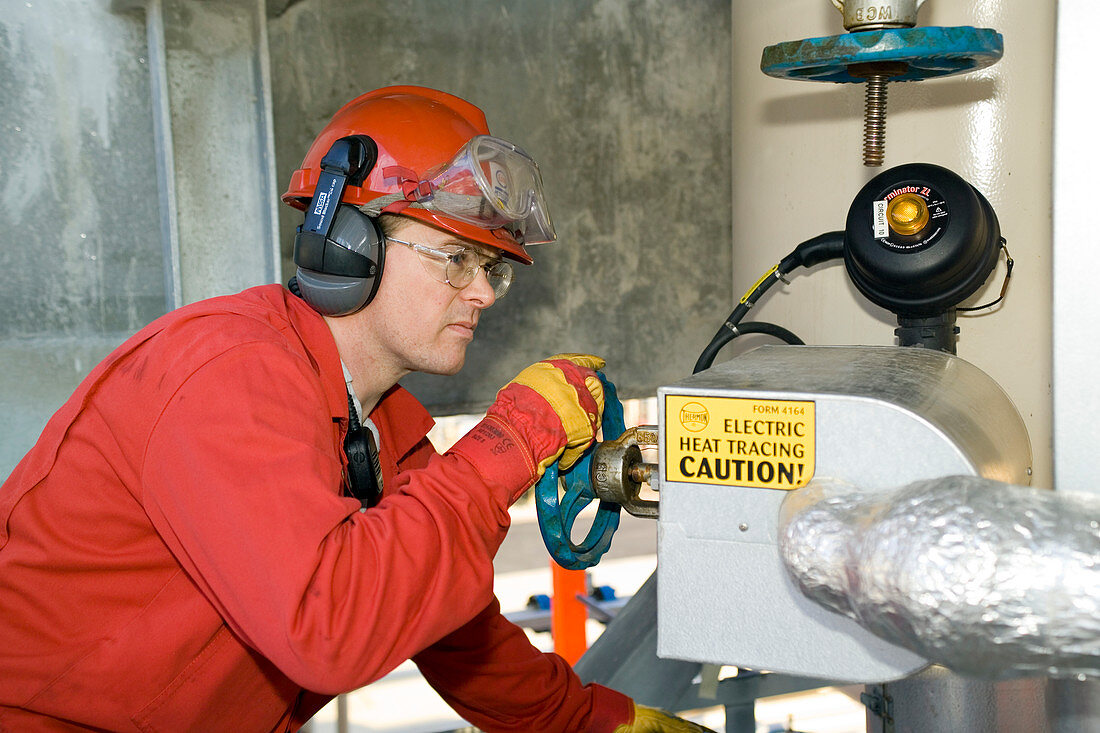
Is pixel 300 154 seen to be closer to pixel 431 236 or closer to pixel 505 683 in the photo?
pixel 431 236

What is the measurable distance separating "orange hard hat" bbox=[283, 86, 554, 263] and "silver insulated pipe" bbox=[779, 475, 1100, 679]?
26.2 inches

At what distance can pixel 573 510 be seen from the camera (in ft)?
3.83

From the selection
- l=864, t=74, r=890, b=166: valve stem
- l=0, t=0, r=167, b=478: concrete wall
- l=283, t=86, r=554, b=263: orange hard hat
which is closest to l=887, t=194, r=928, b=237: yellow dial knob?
l=864, t=74, r=890, b=166: valve stem

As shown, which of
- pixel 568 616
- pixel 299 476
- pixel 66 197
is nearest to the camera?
pixel 299 476

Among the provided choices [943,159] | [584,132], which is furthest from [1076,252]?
[584,132]

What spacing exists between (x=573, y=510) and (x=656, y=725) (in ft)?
1.59

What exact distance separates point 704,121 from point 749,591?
2.01 metres

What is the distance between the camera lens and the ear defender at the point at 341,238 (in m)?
1.15

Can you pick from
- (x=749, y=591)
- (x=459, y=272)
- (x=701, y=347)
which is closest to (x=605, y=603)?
(x=701, y=347)

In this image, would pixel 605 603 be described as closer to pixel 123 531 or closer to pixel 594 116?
pixel 594 116

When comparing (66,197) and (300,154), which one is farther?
(300,154)

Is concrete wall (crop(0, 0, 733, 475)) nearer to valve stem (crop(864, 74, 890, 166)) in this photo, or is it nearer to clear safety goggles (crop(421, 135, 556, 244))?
clear safety goggles (crop(421, 135, 556, 244))

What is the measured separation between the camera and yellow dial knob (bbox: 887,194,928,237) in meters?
1.18

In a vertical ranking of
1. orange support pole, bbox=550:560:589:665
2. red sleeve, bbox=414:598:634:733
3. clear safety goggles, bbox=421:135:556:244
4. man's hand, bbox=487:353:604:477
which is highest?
clear safety goggles, bbox=421:135:556:244
